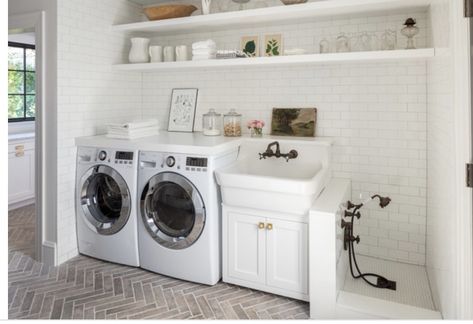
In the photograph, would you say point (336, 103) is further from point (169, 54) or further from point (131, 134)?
point (131, 134)

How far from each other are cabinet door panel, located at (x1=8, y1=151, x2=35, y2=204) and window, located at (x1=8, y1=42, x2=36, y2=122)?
0.76 metres

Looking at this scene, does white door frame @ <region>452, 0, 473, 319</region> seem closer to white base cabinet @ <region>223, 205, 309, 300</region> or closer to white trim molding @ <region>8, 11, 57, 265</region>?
white base cabinet @ <region>223, 205, 309, 300</region>

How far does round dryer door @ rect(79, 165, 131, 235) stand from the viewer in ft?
10.0

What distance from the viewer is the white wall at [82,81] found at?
304cm

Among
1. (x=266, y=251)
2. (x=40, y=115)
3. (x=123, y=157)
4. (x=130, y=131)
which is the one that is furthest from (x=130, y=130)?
(x=266, y=251)

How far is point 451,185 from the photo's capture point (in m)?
1.76

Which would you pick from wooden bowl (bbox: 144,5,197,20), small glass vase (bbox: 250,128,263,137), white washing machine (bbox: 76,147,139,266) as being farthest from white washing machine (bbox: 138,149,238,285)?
wooden bowl (bbox: 144,5,197,20)

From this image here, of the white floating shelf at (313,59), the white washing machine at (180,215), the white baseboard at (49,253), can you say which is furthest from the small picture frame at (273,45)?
the white baseboard at (49,253)

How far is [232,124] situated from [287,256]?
56.0 inches

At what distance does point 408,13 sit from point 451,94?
143 centimetres

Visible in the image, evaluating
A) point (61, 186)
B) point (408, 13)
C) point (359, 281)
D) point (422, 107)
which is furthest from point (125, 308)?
point (408, 13)

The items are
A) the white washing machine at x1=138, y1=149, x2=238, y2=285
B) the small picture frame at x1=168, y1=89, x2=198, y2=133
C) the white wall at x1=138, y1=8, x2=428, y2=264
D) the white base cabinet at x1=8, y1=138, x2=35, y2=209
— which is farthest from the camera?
the white base cabinet at x1=8, y1=138, x2=35, y2=209

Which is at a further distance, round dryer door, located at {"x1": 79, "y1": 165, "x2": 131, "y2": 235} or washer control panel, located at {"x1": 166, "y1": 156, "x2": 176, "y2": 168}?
round dryer door, located at {"x1": 79, "y1": 165, "x2": 131, "y2": 235}

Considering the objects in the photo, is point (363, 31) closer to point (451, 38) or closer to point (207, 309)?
point (451, 38)
